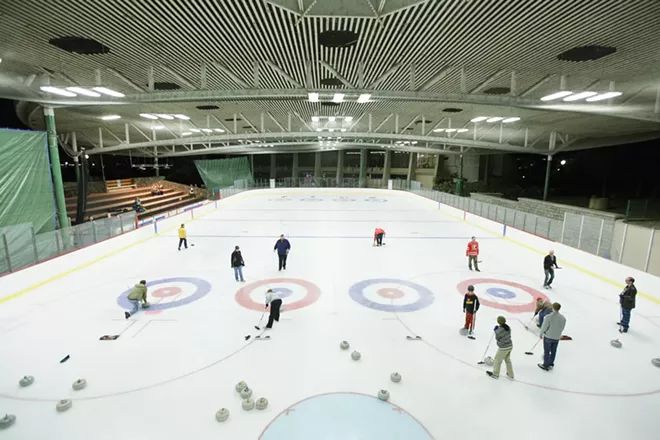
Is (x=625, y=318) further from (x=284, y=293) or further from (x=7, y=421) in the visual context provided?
(x=7, y=421)

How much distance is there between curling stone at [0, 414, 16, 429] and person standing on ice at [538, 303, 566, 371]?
7.24m

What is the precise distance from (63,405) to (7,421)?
53cm

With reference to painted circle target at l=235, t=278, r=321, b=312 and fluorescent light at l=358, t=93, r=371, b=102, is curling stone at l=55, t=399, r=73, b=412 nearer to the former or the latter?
painted circle target at l=235, t=278, r=321, b=312

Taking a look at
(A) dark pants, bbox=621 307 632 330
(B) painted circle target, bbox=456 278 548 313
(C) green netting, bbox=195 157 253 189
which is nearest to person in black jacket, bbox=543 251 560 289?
(B) painted circle target, bbox=456 278 548 313

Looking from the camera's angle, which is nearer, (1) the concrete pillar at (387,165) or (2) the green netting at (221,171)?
(2) the green netting at (221,171)

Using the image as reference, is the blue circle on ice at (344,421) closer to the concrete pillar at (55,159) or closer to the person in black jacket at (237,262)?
the person in black jacket at (237,262)

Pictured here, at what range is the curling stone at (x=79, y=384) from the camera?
460cm

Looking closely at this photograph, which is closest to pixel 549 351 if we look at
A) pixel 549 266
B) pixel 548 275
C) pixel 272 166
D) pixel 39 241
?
pixel 549 266

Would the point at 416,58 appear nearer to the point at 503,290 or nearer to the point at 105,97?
the point at 503,290

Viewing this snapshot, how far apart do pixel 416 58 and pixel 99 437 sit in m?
10.6

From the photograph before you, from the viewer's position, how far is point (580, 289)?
339 inches

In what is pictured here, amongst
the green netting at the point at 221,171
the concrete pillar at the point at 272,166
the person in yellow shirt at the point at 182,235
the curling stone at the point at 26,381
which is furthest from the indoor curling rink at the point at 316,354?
→ the concrete pillar at the point at 272,166

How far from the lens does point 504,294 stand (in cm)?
823

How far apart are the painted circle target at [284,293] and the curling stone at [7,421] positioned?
12.9ft
